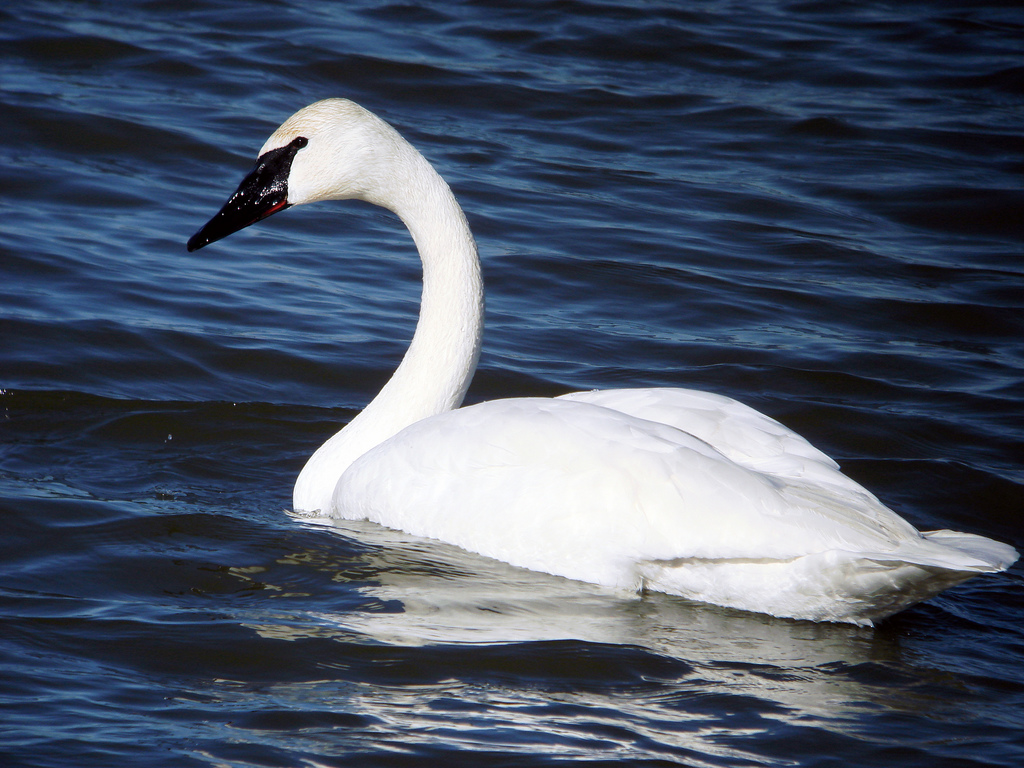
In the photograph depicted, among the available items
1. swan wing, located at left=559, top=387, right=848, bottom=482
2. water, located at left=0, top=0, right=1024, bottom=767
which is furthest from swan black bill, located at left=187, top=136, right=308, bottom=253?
swan wing, located at left=559, top=387, right=848, bottom=482

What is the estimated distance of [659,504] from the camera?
4.10 m

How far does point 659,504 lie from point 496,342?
333 cm

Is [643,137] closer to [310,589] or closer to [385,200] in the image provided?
[385,200]

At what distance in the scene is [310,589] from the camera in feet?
14.3

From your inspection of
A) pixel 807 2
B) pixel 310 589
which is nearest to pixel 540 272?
pixel 310 589

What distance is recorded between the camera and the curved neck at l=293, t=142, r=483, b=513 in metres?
5.28

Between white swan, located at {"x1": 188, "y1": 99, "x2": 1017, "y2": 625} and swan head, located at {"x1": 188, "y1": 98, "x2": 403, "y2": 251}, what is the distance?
3.68ft

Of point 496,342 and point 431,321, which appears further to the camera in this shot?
point 496,342

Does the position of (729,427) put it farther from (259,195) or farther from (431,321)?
(259,195)

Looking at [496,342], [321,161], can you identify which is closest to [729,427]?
[321,161]

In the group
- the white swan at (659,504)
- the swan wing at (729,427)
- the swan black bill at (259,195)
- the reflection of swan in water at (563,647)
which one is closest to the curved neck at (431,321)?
the white swan at (659,504)

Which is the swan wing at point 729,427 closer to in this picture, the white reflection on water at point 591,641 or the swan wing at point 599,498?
the swan wing at point 599,498

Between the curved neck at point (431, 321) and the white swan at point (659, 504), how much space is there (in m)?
0.19

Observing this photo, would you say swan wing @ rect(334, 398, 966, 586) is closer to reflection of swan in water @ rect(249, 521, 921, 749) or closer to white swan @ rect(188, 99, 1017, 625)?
white swan @ rect(188, 99, 1017, 625)
